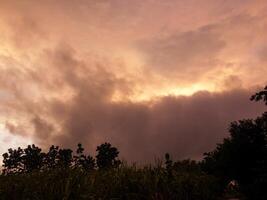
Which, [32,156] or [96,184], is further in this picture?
[32,156]

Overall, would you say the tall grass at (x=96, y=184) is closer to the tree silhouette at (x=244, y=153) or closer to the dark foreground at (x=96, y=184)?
the dark foreground at (x=96, y=184)

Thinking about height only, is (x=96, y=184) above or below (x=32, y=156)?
below

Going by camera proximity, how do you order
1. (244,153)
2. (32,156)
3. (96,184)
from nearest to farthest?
(96,184) → (244,153) → (32,156)

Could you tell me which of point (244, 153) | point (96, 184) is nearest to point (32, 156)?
point (244, 153)

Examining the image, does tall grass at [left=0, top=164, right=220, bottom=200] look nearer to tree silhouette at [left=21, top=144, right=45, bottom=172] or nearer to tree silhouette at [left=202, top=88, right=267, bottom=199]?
tree silhouette at [left=202, top=88, right=267, bottom=199]

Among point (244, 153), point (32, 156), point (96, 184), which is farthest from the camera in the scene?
point (32, 156)

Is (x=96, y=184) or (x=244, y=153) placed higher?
(x=244, y=153)

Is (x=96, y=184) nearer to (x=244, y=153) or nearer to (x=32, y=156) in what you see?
(x=244, y=153)

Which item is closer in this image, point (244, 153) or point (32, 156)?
point (244, 153)

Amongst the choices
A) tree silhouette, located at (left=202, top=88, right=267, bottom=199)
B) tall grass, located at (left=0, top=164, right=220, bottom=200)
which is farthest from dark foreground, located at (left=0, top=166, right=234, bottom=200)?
tree silhouette, located at (left=202, top=88, right=267, bottom=199)

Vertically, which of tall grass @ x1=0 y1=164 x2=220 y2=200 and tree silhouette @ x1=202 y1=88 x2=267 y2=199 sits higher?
tree silhouette @ x1=202 y1=88 x2=267 y2=199

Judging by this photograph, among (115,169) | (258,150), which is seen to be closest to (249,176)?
(258,150)

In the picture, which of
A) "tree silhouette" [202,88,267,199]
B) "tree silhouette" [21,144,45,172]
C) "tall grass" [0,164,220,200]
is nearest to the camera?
"tall grass" [0,164,220,200]

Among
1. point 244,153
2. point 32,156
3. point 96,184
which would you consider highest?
point 32,156
